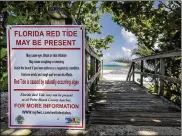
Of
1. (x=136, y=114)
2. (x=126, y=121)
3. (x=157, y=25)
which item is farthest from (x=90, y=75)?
(x=157, y=25)

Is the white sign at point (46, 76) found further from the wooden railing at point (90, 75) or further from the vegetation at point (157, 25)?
the vegetation at point (157, 25)

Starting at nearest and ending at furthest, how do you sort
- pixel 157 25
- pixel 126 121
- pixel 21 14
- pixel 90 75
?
pixel 21 14 → pixel 126 121 → pixel 90 75 → pixel 157 25

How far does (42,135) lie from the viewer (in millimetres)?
2852

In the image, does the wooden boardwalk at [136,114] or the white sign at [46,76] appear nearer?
the white sign at [46,76]

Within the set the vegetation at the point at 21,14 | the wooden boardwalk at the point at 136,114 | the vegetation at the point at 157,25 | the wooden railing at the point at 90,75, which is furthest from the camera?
the vegetation at the point at 157,25

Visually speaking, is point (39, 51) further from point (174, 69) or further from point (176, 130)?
point (174, 69)

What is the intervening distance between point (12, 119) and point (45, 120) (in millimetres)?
285

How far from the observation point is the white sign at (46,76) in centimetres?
240

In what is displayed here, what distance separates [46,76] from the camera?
245 cm

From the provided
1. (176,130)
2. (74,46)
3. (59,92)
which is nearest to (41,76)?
(59,92)

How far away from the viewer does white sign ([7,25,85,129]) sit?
240cm

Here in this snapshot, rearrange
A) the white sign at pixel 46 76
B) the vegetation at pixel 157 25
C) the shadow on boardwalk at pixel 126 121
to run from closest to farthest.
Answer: the white sign at pixel 46 76, the shadow on boardwalk at pixel 126 121, the vegetation at pixel 157 25

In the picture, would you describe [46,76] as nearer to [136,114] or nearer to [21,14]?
[21,14]

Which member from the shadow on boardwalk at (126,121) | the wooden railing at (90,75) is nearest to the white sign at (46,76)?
the shadow on boardwalk at (126,121)
